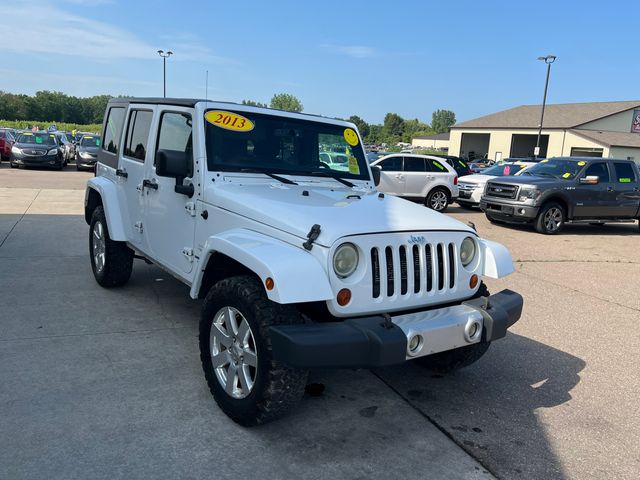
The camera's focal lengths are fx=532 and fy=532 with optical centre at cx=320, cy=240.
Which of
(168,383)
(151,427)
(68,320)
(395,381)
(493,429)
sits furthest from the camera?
(68,320)

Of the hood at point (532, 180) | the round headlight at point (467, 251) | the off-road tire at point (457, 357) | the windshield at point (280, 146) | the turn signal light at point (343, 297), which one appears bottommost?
the off-road tire at point (457, 357)

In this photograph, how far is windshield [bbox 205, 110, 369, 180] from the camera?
163 inches

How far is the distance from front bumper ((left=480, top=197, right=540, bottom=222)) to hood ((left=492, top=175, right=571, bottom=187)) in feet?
1.79

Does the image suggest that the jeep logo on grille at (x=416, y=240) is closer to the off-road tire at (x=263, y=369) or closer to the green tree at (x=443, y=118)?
the off-road tire at (x=263, y=369)

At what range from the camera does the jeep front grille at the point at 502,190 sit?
12430 mm

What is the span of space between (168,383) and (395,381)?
168 cm

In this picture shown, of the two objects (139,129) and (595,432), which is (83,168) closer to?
(139,129)

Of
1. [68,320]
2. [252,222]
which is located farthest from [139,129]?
[252,222]

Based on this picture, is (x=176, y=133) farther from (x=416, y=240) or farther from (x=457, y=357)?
(x=457, y=357)

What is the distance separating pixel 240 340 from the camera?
10.5 feet

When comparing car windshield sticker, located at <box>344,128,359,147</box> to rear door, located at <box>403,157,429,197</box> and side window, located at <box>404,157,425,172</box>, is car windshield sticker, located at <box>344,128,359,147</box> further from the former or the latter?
side window, located at <box>404,157,425,172</box>

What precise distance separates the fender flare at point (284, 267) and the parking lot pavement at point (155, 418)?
933 millimetres

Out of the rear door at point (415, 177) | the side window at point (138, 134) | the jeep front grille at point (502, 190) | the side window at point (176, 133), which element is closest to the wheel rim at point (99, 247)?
the side window at point (138, 134)

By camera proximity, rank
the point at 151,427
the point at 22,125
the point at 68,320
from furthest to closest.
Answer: the point at 22,125 → the point at 68,320 → the point at 151,427
